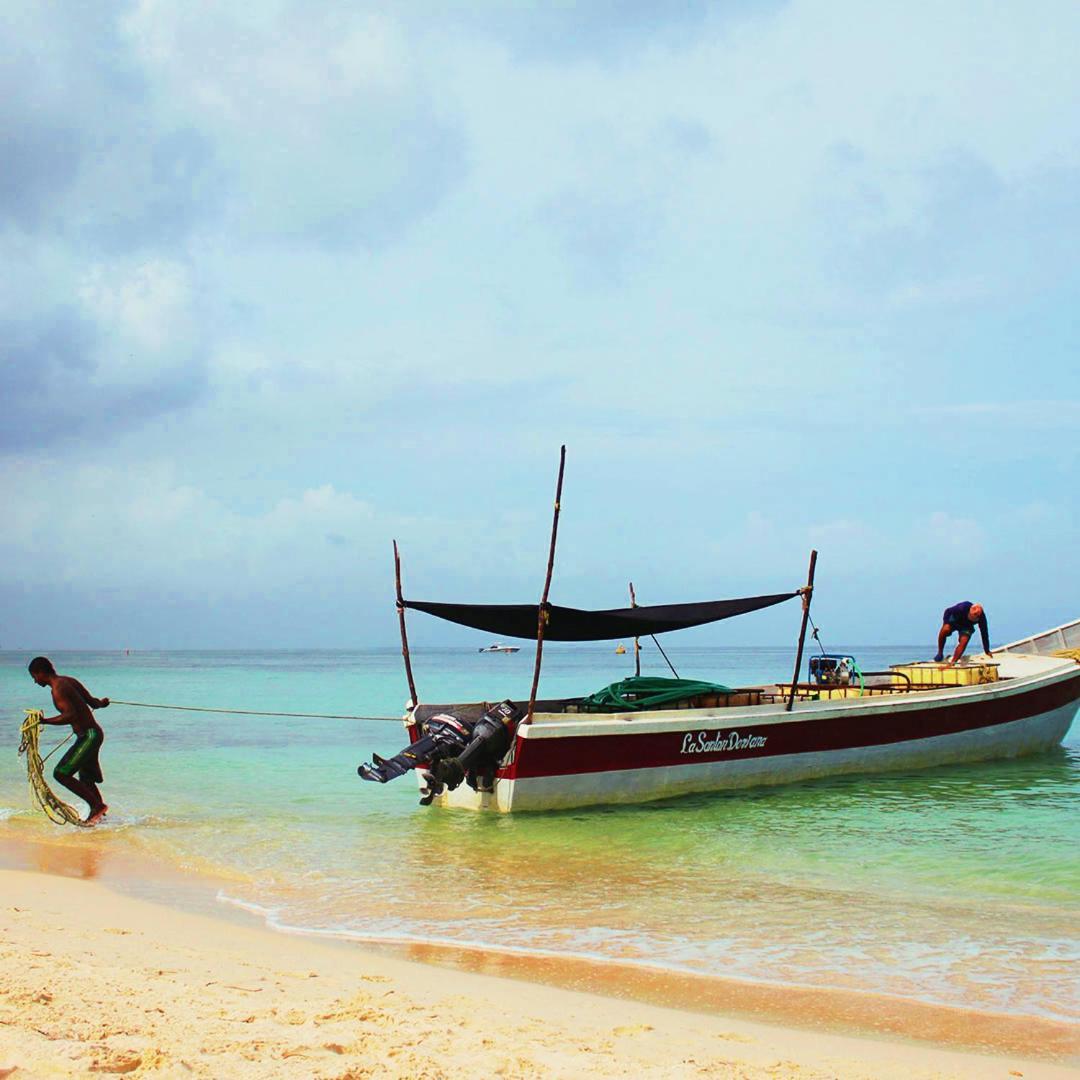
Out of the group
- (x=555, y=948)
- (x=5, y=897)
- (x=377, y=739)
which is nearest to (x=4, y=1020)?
(x=555, y=948)

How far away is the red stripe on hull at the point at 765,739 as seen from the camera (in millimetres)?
11266

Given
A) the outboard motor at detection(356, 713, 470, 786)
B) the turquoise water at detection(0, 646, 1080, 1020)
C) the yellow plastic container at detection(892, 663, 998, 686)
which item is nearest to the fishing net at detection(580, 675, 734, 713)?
the turquoise water at detection(0, 646, 1080, 1020)

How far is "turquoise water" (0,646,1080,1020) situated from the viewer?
251 inches

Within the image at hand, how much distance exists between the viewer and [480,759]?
1117 cm

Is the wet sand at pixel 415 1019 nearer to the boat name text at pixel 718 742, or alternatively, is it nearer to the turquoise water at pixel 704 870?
the turquoise water at pixel 704 870

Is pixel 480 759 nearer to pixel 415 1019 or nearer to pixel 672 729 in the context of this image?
pixel 672 729

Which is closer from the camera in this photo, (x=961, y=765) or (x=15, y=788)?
(x=15, y=788)

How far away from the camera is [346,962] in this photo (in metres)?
5.89

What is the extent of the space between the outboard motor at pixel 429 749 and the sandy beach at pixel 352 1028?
191 inches

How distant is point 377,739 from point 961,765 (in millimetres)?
12311

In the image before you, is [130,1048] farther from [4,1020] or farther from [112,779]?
[112,779]

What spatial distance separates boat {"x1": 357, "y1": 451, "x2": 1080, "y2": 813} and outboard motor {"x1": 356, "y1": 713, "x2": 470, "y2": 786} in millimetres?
15

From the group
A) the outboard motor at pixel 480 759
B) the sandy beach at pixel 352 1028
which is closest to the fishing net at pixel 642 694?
the outboard motor at pixel 480 759

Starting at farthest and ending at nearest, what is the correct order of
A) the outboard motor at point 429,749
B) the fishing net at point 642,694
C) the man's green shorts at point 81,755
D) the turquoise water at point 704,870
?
the fishing net at point 642,694 → the outboard motor at point 429,749 → the man's green shorts at point 81,755 → the turquoise water at point 704,870
